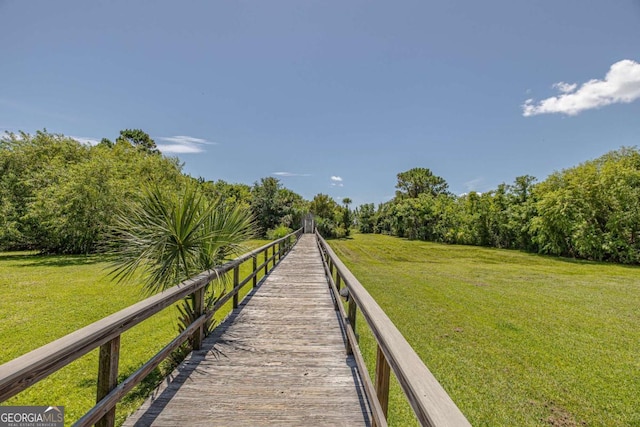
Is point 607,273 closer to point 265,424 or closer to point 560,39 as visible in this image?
point 560,39

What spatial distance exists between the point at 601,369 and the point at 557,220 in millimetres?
21881

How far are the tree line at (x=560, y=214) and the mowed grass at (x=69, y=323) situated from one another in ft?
81.9

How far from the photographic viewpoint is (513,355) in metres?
5.69

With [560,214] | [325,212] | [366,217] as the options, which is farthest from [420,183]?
[560,214]

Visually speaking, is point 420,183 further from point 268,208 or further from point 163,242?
point 163,242

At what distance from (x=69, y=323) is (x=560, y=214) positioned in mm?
29463

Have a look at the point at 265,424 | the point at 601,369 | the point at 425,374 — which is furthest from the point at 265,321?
the point at 601,369

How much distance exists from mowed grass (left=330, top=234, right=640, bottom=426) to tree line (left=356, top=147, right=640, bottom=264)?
8484 mm

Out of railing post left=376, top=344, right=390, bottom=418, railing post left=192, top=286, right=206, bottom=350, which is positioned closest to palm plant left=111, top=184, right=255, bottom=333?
railing post left=192, top=286, right=206, bottom=350

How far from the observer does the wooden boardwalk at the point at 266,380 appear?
83.2 inches

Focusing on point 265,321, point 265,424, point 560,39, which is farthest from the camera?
point 560,39

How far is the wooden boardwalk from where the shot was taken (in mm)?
2113

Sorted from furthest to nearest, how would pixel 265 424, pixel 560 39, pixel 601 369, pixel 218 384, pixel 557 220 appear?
pixel 557 220, pixel 560 39, pixel 601 369, pixel 218 384, pixel 265 424

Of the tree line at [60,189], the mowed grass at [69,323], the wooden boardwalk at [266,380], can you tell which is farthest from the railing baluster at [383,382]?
the tree line at [60,189]
